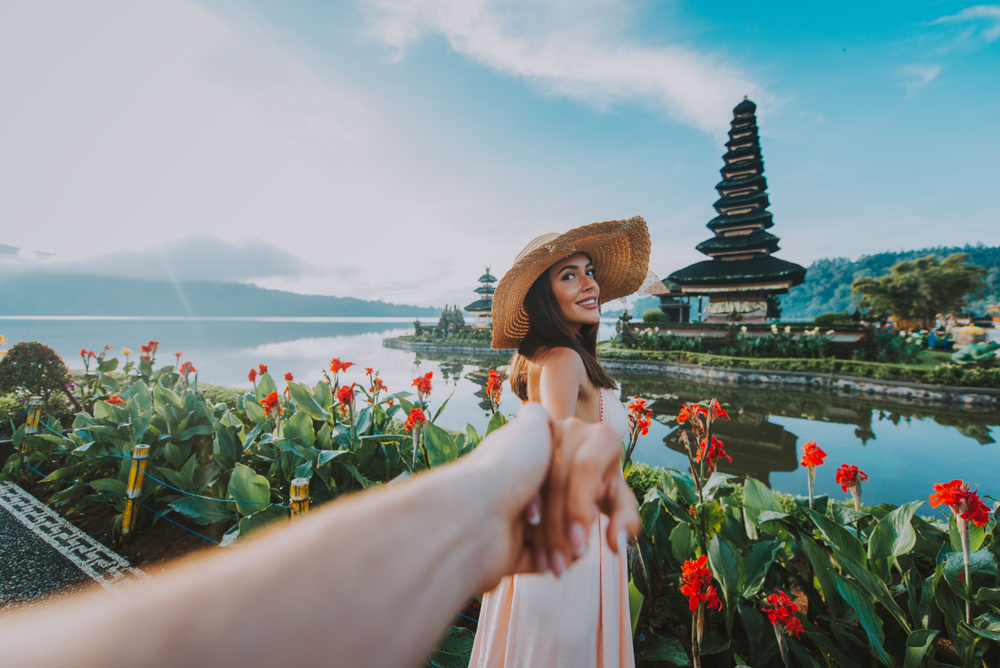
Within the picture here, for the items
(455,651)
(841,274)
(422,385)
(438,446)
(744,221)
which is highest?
(841,274)

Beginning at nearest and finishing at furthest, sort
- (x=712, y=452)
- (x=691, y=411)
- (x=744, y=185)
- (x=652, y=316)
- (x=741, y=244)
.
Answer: (x=691, y=411)
(x=712, y=452)
(x=741, y=244)
(x=744, y=185)
(x=652, y=316)

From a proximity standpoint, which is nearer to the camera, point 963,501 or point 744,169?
point 963,501

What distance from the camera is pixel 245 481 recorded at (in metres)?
2.15

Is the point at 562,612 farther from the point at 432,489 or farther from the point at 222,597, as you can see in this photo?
the point at 222,597

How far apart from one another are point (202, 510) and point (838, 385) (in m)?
12.6

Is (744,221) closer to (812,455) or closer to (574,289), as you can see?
(812,455)

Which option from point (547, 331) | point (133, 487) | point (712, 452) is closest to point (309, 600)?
point (547, 331)

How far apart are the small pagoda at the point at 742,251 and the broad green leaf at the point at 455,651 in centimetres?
1640

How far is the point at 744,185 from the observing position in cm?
1850

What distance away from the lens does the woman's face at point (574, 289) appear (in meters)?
1.44

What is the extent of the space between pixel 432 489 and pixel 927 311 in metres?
37.6

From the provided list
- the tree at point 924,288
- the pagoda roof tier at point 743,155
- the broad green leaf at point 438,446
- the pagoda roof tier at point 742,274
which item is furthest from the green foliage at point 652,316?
the broad green leaf at point 438,446

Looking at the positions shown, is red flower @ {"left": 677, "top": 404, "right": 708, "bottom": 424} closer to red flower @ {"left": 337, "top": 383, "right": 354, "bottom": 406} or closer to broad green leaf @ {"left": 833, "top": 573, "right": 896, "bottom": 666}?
broad green leaf @ {"left": 833, "top": 573, "right": 896, "bottom": 666}

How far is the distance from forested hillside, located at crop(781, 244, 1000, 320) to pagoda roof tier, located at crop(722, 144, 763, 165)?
49458mm
